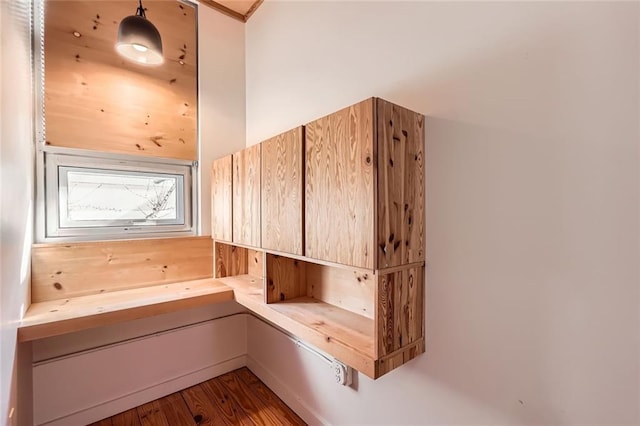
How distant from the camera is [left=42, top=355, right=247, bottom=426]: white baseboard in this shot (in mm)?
1765

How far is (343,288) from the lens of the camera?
1.54 m

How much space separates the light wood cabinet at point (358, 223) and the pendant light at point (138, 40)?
920mm

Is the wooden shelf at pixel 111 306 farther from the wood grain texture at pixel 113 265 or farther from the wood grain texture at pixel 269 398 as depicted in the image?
the wood grain texture at pixel 269 398

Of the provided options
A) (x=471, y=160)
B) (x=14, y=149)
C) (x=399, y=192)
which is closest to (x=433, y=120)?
(x=471, y=160)

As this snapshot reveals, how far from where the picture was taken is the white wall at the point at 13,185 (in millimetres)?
1039

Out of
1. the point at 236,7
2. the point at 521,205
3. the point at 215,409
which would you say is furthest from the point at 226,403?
the point at 236,7

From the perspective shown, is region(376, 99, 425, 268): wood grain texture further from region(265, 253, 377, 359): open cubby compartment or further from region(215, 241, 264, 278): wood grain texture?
region(215, 241, 264, 278): wood grain texture

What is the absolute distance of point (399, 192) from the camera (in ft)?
3.59

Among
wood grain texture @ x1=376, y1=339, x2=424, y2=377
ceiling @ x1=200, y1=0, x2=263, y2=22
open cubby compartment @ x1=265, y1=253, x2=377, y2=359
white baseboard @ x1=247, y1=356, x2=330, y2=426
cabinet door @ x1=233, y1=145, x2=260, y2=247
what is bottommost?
white baseboard @ x1=247, y1=356, x2=330, y2=426

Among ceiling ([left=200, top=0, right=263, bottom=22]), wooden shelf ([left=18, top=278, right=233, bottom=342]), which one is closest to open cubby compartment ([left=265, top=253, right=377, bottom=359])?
wooden shelf ([left=18, top=278, right=233, bottom=342])

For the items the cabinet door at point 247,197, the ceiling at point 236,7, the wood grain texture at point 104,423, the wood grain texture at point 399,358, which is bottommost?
the wood grain texture at point 104,423

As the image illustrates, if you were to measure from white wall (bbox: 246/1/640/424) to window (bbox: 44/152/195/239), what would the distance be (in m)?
1.61

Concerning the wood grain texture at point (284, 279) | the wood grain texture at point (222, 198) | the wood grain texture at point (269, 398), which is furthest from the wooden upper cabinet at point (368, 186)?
the wood grain texture at point (269, 398)

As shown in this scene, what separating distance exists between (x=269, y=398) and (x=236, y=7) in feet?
10.0
